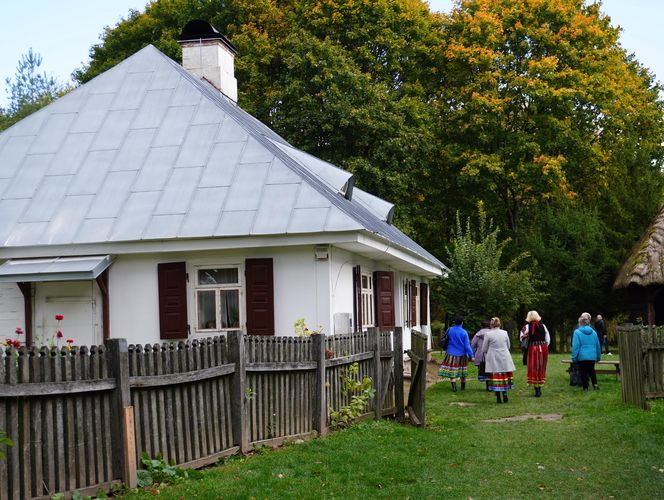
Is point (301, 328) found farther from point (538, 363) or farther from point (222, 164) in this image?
point (538, 363)

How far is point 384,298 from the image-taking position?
70.2 feet

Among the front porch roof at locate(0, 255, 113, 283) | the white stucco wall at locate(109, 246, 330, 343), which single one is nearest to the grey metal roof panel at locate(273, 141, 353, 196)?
the white stucco wall at locate(109, 246, 330, 343)

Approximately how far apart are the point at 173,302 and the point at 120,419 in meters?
8.70

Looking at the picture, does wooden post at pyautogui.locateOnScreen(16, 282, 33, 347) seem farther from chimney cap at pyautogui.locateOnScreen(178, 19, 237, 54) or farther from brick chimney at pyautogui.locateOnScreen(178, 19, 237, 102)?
chimney cap at pyautogui.locateOnScreen(178, 19, 237, 54)

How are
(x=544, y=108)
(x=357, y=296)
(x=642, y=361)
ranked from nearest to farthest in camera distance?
(x=642, y=361) < (x=357, y=296) < (x=544, y=108)

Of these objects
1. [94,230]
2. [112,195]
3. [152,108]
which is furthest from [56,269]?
[152,108]

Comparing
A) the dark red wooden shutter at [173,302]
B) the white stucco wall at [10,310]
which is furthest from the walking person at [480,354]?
the white stucco wall at [10,310]

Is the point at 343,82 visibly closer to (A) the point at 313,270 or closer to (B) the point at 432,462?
(A) the point at 313,270

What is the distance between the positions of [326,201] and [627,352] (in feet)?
17.9

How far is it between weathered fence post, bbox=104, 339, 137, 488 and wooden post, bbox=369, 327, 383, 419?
552cm

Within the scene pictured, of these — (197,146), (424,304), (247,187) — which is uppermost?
(197,146)

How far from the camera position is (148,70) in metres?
20.1

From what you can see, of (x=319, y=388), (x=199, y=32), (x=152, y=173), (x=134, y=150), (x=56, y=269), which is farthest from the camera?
(x=199, y=32)

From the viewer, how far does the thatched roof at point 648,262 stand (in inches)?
1136
